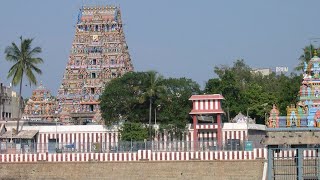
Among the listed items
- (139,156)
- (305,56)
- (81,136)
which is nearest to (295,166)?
(139,156)

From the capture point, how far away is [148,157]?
224 feet

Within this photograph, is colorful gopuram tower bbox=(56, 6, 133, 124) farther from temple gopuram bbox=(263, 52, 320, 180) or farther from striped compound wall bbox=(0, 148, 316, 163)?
temple gopuram bbox=(263, 52, 320, 180)

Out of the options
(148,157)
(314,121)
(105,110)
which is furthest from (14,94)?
(314,121)

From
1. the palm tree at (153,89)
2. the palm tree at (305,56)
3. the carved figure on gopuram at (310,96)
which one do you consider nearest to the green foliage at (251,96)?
the palm tree at (305,56)

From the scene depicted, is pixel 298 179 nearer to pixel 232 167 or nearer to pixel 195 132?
pixel 232 167

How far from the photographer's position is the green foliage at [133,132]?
264 ft

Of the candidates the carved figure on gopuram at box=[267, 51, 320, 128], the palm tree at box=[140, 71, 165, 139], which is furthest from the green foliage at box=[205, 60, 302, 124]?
the carved figure on gopuram at box=[267, 51, 320, 128]

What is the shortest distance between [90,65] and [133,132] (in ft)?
108

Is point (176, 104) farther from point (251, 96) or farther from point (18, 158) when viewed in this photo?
point (251, 96)

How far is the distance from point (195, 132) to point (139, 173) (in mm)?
11234

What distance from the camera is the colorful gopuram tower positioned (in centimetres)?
11106

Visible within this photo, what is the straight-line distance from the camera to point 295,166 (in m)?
54.7

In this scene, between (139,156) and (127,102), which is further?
(127,102)

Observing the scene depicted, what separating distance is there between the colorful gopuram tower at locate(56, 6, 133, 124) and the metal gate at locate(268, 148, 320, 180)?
4996 cm
